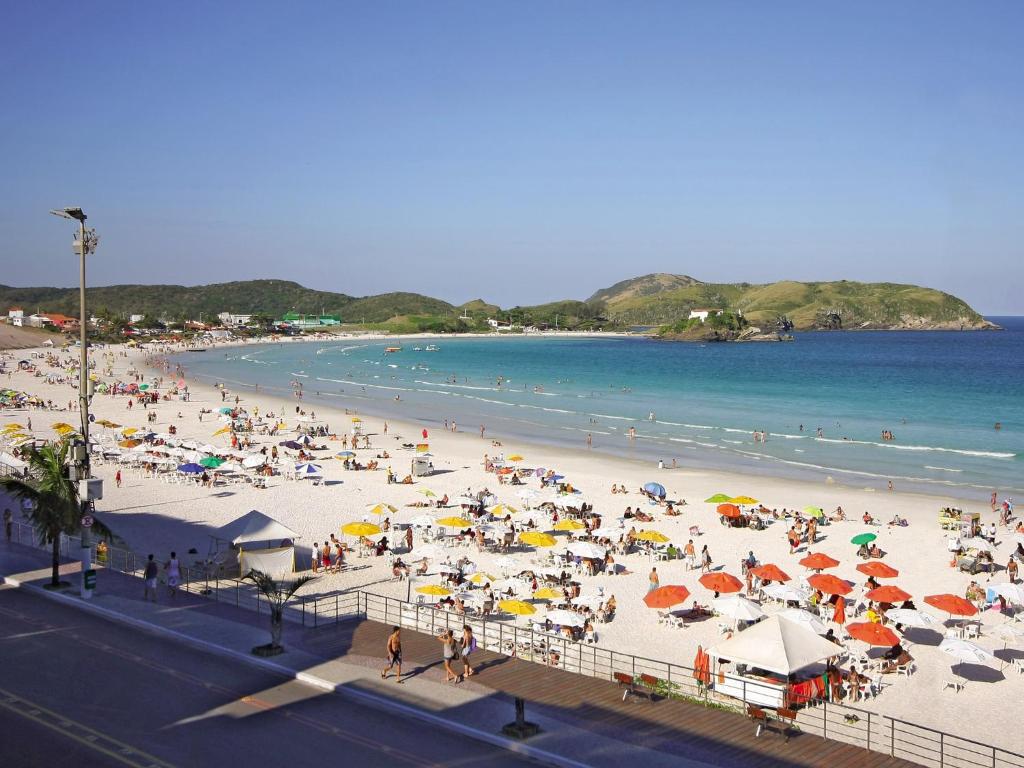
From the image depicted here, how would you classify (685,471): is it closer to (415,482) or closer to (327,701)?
(415,482)

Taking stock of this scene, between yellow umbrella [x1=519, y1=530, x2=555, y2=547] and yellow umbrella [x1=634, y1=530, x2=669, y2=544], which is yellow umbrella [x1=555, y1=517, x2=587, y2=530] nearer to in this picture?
yellow umbrella [x1=519, y1=530, x2=555, y2=547]

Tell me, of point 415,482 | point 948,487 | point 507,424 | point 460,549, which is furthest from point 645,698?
point 507,424

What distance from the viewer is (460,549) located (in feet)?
83.7

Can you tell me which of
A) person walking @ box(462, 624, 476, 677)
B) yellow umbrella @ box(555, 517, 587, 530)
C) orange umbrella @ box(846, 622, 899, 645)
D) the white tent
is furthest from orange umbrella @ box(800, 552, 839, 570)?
person walking @ box(462, 624, 476, 677)

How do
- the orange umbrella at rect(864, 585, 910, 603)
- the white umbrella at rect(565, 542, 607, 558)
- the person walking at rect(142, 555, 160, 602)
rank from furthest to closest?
the white umbrella at rect(565, 542, 607, 558) → the orange umbrella at rect(864, 585, 910, 603) → the person walking at rect(142, 555, 160, 602)

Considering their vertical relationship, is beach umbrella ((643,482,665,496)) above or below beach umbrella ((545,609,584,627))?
above

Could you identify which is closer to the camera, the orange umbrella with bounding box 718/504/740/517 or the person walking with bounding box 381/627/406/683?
the person walking with bounding box 381/627/406/683

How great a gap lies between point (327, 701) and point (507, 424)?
45.4 m

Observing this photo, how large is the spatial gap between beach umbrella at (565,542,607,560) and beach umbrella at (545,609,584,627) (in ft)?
15.4

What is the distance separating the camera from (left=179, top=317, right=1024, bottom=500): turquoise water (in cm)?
4438

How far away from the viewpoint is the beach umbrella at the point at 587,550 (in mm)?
22875

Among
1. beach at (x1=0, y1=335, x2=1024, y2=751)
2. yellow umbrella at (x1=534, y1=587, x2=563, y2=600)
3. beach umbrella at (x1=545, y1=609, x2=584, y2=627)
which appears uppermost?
beach umbrella at (x1=545, y1=609, x2=584, y2=627)

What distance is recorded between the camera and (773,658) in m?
14.3

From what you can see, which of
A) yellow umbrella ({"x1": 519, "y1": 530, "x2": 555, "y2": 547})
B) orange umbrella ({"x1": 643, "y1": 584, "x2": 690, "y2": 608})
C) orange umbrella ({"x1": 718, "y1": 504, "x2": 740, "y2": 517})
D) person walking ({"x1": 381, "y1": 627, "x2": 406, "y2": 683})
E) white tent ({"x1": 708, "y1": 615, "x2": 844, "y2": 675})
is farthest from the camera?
orange umbrella ({"x1": 718, "y1": 504, "x2": 740, "y2": 517})
